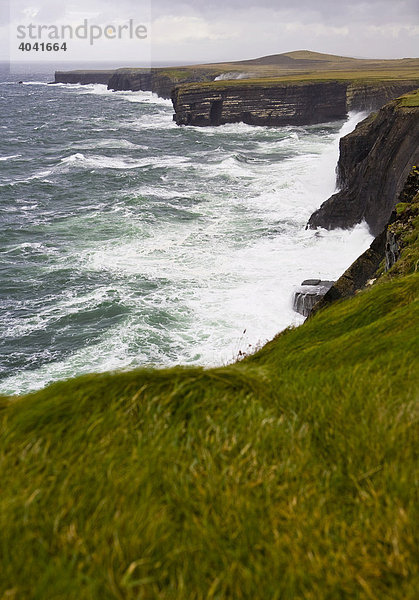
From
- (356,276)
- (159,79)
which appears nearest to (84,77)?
(159,79)

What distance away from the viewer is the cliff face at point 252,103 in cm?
8044

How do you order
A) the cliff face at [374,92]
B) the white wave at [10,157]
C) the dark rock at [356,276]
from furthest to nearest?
1. the cliff face at [374,92]
2. the white wave at [10,157]
3. the dark rock at [356,276]

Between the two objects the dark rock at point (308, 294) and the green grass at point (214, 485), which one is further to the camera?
the dark rock at point (308, 294)

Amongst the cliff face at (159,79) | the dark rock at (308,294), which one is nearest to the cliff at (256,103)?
the cliff face at (159,79)

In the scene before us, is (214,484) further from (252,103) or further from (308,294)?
(252,103)

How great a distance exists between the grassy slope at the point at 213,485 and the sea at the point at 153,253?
837 millimetres

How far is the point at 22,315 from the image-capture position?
68.6 ft

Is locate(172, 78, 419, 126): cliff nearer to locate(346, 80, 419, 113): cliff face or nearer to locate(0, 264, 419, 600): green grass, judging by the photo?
locate(346, 80, 419, 113): cliff face

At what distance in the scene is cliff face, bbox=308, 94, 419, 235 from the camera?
82.6 feet

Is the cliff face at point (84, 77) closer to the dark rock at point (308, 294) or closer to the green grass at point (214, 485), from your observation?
the dark rock at point (308, 294)

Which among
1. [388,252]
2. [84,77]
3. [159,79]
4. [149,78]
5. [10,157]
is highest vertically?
[84,77]

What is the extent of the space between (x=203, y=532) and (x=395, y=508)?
0.92 m

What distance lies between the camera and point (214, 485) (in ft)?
8.86

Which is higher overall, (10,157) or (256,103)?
(256,103)
